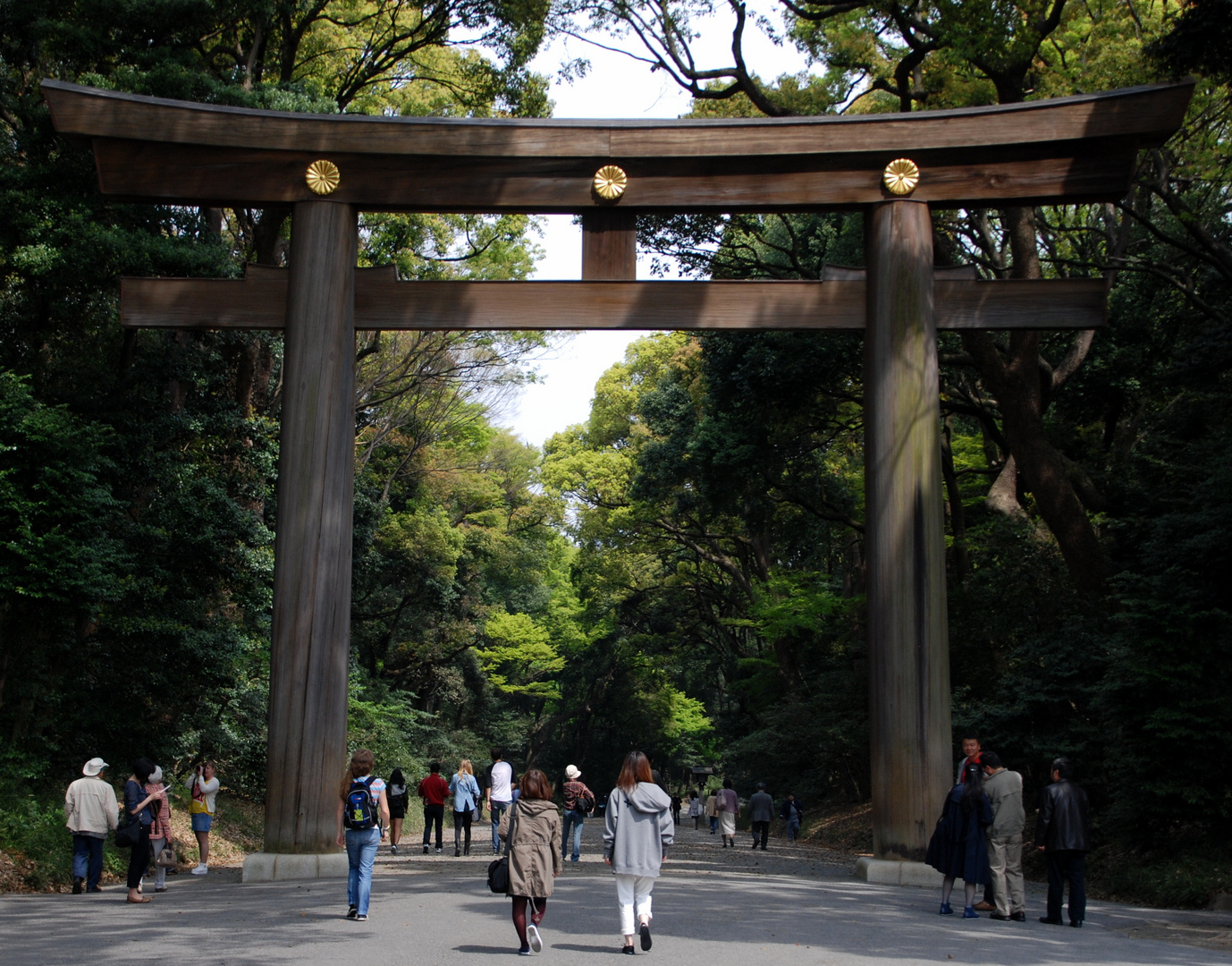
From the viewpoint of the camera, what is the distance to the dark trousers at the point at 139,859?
32.9ft

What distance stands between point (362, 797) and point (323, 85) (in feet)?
57.7

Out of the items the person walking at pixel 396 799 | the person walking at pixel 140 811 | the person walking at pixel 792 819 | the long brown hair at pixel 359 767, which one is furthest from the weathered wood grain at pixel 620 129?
the person walking at pixel 792 819

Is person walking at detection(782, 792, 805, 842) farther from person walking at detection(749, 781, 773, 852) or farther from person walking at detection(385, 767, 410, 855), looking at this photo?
person walking at detection(385, 767, 410, 855)

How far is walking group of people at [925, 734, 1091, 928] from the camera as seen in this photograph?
9227 millimetres

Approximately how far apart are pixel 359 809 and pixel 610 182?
685cm

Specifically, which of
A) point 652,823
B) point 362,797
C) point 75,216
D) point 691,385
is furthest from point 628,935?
point 691,385

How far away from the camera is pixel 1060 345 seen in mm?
23344

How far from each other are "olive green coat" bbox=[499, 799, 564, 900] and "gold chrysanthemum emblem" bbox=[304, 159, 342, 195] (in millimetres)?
7159

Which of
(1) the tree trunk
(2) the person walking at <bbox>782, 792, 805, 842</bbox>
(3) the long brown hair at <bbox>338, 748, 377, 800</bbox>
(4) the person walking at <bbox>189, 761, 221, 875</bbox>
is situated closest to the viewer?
(3) the long brown hair at <bbox>338, 748, 377, 800</bbox>

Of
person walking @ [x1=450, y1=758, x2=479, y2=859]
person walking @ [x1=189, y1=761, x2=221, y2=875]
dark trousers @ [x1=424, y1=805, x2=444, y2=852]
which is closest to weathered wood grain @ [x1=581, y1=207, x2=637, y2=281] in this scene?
person walking @ [x1=189, y1=761, x2=221, y2=875]

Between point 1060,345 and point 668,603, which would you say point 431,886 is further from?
point 668,603

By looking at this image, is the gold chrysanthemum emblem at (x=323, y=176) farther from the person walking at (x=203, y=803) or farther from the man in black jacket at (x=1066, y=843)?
the man in black jacket at (x=1066, y=843)

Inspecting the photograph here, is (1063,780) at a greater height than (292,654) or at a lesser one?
lesser

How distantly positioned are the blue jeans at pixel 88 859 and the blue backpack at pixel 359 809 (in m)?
4.24
